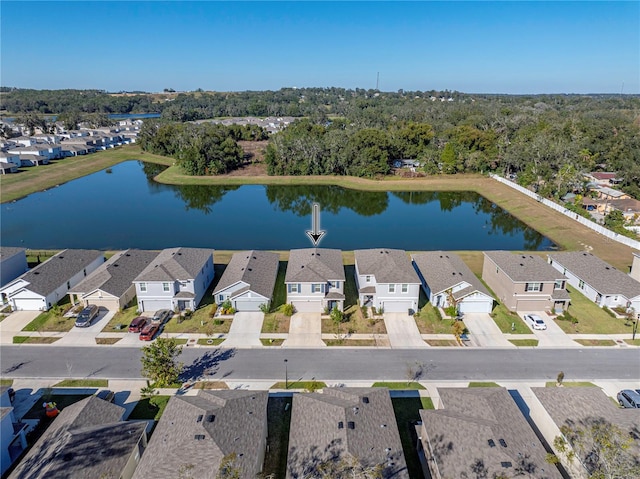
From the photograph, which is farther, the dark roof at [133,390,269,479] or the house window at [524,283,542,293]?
the house window at [524,283,542,293]

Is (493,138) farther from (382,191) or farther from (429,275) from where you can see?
(429,275)

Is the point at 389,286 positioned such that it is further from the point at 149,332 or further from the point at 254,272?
the point at 149,332

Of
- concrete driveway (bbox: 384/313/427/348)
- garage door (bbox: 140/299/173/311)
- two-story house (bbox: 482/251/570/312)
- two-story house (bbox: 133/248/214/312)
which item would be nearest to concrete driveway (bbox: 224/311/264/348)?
two-story house (bbox: 133/248/214/312)

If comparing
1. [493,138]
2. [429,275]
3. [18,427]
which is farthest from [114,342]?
[493,138]

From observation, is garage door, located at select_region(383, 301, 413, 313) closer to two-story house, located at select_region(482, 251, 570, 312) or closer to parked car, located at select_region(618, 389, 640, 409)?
two-story house, located at select_region(482, 251, 570, 312)

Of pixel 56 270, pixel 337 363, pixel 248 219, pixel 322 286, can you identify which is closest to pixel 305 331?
pixel 322 286

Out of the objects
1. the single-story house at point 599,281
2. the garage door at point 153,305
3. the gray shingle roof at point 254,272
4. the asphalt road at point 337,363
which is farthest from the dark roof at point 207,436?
the single-story house at point 599,281
